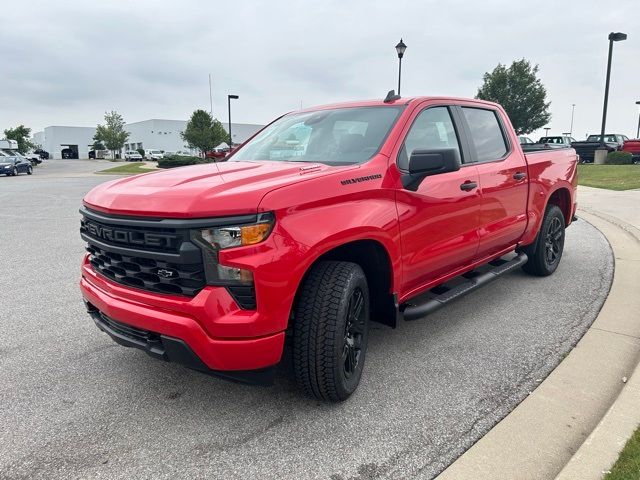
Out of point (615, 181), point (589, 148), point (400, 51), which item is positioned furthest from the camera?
point (589, 148)

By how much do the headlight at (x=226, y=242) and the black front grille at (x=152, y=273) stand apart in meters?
0.07

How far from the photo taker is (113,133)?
75.5 m

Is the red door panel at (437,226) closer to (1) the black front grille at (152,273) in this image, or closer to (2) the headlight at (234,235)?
(2) the headlight at (234,235)

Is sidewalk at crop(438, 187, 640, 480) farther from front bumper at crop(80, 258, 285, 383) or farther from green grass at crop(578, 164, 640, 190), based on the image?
green grass at crop(578, 164, 640, 190)

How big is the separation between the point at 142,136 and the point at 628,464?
324 feet

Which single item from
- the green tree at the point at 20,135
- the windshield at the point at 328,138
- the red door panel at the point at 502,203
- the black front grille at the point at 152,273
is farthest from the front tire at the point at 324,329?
the green tree at the point at 20,135

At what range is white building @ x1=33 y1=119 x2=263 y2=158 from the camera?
88000mm

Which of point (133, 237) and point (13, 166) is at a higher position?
point (133, 237)

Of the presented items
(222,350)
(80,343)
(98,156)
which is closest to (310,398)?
(222,350)

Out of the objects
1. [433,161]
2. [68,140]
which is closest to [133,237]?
[433,161]

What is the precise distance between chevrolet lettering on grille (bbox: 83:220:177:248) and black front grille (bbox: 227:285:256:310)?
39cm

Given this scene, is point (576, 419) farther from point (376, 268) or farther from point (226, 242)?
point (226, 242)

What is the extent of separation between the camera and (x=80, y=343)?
12.2 feet

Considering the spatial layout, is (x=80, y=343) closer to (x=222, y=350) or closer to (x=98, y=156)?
(x=222, y=350)
